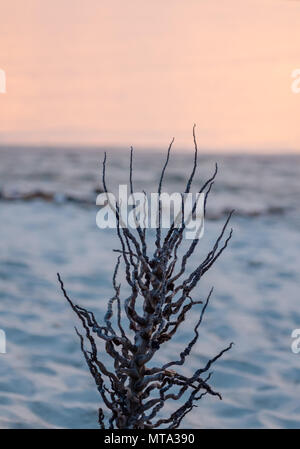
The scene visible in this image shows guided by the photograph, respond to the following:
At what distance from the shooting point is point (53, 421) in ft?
15.1

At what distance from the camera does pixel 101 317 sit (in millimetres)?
7375

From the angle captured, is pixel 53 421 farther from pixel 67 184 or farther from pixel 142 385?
pixel 67 184

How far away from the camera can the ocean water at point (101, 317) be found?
16.4 ft

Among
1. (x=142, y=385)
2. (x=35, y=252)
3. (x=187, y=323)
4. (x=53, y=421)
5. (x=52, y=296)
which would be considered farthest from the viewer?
(x=35, y=252)

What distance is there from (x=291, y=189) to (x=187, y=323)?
1899 centimetres

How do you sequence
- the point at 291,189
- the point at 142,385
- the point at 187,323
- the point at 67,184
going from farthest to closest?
the point at 291,189 < the point at 67,184 < the point at 187,323 < the point at 142,385

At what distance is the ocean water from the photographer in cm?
501

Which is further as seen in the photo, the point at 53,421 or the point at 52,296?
the point at 52,296

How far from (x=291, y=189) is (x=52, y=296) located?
740 inches

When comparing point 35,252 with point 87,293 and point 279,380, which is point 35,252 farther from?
point 279,380

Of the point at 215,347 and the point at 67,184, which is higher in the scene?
the point at 67,184

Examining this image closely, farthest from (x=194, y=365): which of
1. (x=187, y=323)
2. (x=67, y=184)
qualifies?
(x=67, y=184)

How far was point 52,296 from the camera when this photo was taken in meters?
8.16
